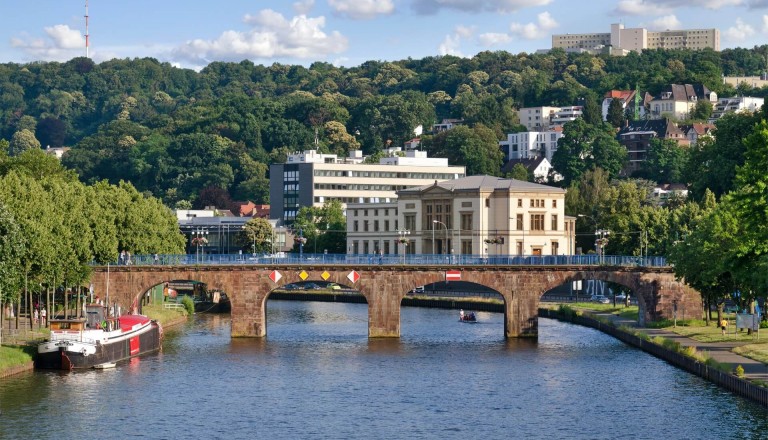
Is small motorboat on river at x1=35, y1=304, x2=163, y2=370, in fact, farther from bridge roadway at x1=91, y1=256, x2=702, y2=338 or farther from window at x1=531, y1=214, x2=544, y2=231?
window at x1=531, y1=214, x2=544, y2=231

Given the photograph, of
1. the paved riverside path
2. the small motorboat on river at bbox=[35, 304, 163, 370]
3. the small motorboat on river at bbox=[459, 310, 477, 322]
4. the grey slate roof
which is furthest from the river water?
the grey slate roof

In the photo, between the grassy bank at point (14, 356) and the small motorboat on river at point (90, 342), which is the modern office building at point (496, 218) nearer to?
the small motorboat on river at point (90, 342)

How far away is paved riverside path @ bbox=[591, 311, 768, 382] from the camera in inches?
4239

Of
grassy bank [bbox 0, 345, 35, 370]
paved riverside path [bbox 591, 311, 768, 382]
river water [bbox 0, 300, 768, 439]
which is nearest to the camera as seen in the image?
river water [bbox 0, 300, 768, 439]

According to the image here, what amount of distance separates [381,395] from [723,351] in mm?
30599

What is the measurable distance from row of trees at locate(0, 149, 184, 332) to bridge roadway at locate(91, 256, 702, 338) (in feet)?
21.7

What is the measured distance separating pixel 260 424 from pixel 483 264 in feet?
186

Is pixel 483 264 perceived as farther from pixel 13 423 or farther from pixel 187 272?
pixel 13 423

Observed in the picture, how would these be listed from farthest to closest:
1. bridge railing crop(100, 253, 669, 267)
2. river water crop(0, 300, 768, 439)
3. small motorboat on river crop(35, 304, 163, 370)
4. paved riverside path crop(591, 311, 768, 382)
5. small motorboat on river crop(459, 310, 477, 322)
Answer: small motorboat on river crop(459, 310, 477, 322) → bridge railing crop(100, 253, 669, 267) → small motorboat on river crop(35, 304, 163, 370) → paved riverside path crop(591, 311, 768, 382) → river water crop(0, 300, 768, 439)

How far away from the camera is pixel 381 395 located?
11206 cm

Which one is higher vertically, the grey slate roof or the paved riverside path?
the grey slate roof

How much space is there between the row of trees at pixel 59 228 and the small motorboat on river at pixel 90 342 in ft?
17.5

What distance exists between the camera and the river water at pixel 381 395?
97125 millimetres

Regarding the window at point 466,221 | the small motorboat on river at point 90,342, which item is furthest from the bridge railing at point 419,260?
the window at point 466,221
